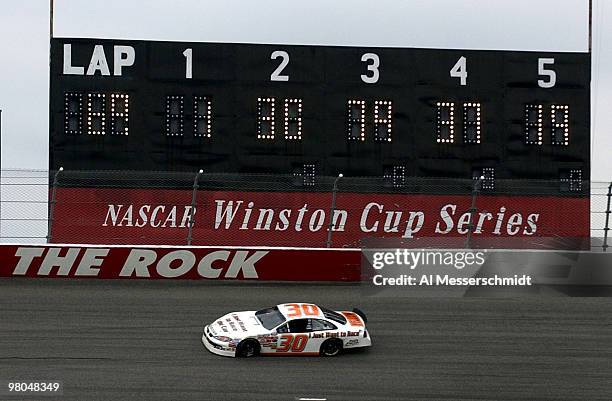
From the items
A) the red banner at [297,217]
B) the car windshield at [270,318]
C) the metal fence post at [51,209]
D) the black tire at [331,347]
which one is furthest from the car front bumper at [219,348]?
the red banner at [297,217]

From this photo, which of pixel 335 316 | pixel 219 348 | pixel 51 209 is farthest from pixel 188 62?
pixel 219 348

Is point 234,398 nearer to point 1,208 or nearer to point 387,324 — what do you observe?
point 387,324

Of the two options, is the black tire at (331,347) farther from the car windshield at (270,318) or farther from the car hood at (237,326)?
the car hood at (237,326)

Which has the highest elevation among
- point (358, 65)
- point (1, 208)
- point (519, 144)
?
point (358, 65)

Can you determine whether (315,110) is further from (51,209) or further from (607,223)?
(607,223)

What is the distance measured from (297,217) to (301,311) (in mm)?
8259

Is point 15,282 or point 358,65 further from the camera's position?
point 358,65

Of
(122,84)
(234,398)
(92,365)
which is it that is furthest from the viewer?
(122,84)

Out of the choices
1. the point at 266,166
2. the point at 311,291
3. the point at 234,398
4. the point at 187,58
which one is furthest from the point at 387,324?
the point at 187,58

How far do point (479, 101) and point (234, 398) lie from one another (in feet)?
44.3

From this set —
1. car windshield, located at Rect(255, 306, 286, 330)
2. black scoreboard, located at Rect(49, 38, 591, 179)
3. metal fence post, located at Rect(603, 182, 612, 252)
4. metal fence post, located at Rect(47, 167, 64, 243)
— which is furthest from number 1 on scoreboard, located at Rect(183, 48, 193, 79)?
metal fence post, located at Rect(603, 182, 612, 252)

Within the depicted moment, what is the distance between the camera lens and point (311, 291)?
2006cm

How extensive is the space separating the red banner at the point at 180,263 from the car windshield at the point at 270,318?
458 cm

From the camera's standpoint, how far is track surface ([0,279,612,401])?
1352cm
